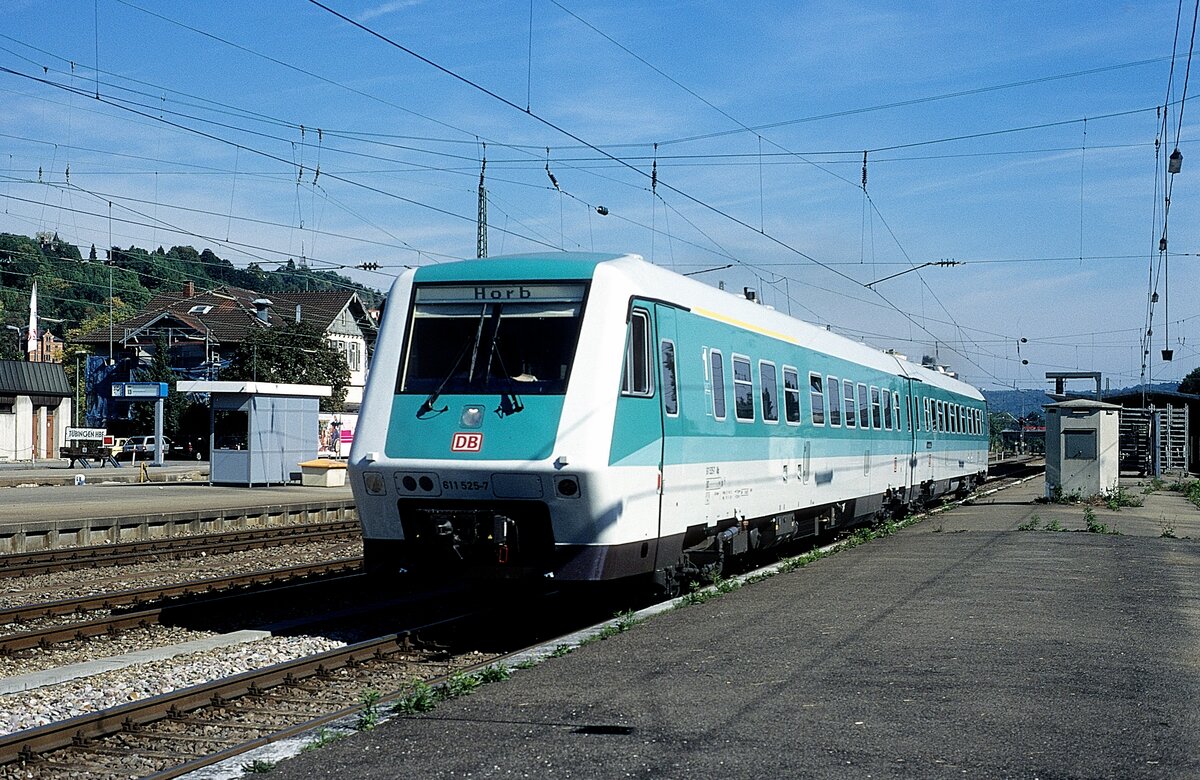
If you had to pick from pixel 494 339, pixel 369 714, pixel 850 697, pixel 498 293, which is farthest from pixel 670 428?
pixel 369 714

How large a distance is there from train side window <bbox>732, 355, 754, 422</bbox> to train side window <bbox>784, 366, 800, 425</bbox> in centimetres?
166

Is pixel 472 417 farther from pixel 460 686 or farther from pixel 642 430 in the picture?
pixel 460 686

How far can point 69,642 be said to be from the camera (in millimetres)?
12477

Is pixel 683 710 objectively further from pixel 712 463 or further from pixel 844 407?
pixel 844 407

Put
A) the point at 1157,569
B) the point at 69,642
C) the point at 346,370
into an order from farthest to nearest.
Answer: the point at 346,370 < the point at 1157,569 < the point at 69,642

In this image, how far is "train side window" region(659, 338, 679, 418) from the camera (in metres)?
12.6

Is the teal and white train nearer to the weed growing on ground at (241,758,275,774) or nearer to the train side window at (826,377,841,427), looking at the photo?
the weed growing on ground at (241,758,275,774)

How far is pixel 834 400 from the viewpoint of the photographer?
1989 cm

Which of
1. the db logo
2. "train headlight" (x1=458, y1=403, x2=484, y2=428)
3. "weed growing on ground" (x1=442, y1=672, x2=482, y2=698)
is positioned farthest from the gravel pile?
"weed growing on ground" (x1=442, y1=672, x2=482, y2=698)

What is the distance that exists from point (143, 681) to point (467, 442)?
3.26 m

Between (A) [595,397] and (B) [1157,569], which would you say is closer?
(A) [595,397]

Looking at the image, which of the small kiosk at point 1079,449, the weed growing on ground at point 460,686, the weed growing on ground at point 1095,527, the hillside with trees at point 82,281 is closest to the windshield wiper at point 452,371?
the weed growing on ground at point 460,686

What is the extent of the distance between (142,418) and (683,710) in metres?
69.7

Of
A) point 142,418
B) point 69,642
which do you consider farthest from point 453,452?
point 142,418
